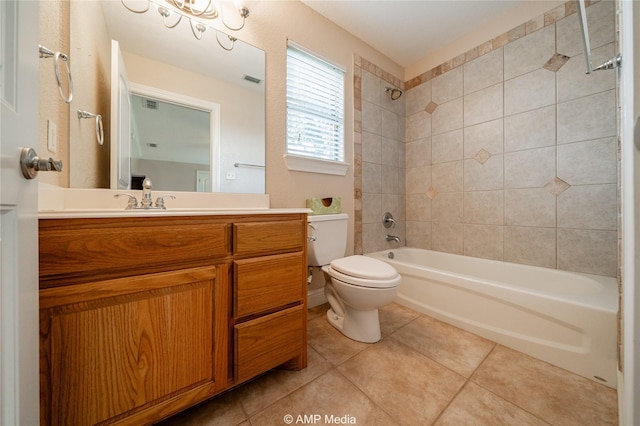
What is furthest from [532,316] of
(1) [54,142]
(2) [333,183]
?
(1) [54,142]

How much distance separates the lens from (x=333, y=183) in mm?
1964

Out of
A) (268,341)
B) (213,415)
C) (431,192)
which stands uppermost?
(431,192)

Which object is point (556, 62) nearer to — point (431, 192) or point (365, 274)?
point (431, 192)

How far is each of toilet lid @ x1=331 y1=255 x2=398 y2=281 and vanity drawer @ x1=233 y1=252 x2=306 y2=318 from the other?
32 centimetres

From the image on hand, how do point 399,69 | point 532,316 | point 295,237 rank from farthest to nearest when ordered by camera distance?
point 399,69
point 532,316
point 295,237

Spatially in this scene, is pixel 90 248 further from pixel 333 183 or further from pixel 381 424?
pixel 333 183

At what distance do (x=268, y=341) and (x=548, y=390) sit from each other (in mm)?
1279

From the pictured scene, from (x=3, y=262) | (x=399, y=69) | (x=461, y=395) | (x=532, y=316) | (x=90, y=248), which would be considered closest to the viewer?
(x=3, y=262)

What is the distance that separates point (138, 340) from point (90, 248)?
0.33 meters

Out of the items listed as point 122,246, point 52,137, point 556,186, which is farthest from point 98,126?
point 556,186

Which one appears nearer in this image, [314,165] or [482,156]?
[314,165]

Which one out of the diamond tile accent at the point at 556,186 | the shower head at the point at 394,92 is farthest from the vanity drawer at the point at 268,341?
the shower head at the point at 394,92

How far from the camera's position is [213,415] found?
91 cm

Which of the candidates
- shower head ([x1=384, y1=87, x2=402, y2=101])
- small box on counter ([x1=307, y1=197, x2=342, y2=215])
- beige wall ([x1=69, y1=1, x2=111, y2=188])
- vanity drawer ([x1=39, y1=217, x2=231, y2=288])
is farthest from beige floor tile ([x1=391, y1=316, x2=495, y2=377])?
shower head ([x1=384, y1=87, x2=402, y2=101])
